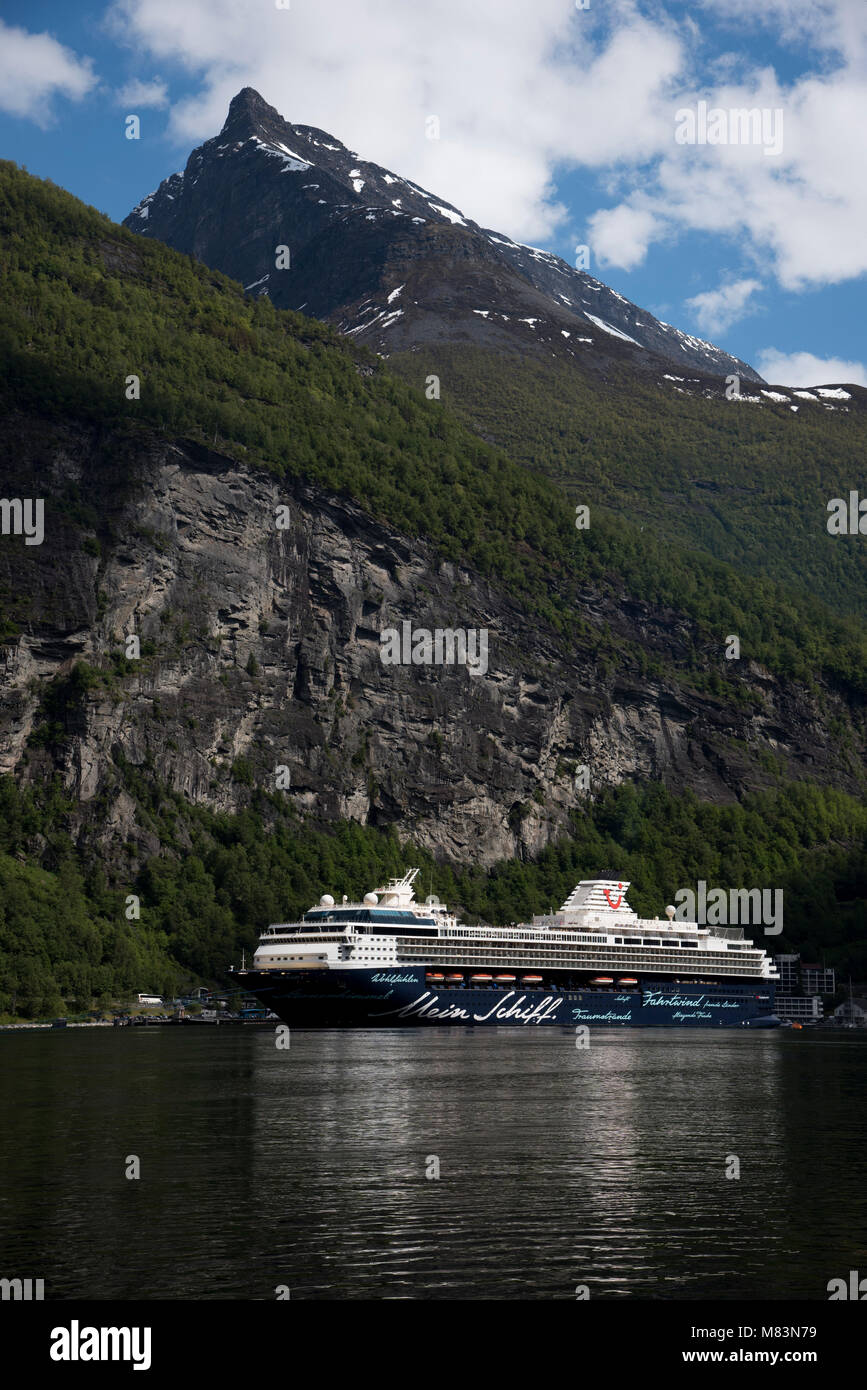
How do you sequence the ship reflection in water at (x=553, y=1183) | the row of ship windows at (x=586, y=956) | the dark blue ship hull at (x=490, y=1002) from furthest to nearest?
the row of ship windows at (x=586, y=956), the dark blue ship hull at (x=490, y=1002), the ship reflection in water at (x=553, y=1183)

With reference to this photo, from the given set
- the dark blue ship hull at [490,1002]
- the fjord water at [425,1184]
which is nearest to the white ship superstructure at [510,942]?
the dark blue ship hull at [490,1002]

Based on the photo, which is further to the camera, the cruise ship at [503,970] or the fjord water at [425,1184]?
the cruise ship at [503,970]

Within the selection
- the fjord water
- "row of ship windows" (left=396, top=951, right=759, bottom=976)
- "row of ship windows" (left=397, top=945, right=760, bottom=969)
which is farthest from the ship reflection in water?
"row of ship windows" (left=397, top=945, right=760, bottom=969)

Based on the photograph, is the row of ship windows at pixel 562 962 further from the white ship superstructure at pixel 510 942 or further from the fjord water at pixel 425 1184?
the fjord water at pixel 425 1184

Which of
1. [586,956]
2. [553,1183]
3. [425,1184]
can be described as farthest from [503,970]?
[425,1184]

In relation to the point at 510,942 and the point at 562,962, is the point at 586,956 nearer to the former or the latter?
the point at 562,962

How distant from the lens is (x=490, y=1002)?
16750 centimetres

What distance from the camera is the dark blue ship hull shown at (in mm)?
149500

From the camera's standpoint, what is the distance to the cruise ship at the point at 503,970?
15150 cm

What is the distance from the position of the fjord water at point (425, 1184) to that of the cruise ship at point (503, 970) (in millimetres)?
61970

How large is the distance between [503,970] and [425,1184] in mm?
128582

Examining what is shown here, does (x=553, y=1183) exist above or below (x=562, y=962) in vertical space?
below
